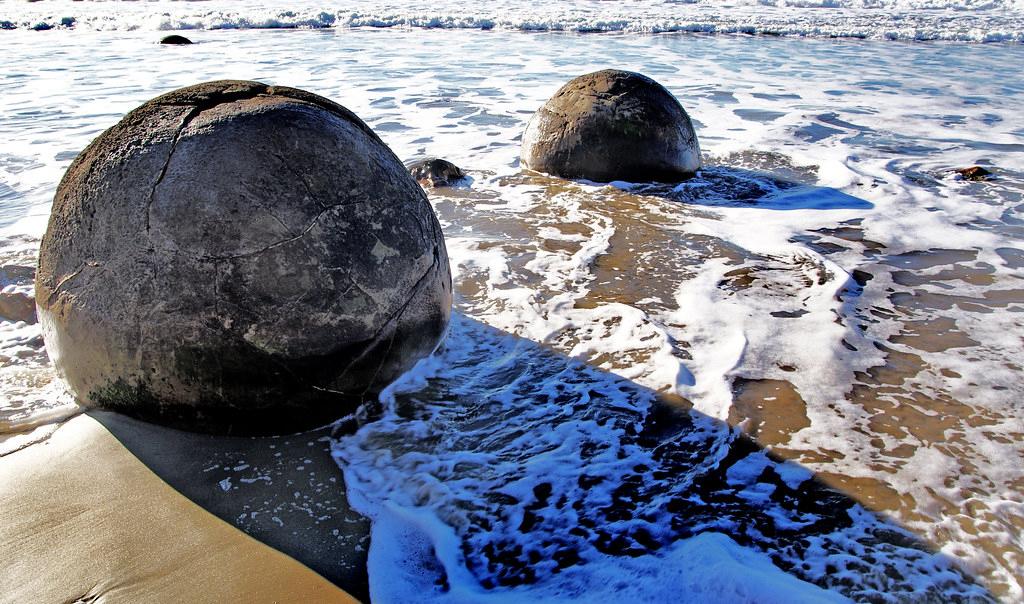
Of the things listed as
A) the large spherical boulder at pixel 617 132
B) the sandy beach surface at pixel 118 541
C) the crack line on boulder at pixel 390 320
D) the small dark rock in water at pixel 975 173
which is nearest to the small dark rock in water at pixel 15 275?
the sandy beach surface at pixel 118 541

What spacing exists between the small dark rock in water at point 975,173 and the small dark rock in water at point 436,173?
177 inches

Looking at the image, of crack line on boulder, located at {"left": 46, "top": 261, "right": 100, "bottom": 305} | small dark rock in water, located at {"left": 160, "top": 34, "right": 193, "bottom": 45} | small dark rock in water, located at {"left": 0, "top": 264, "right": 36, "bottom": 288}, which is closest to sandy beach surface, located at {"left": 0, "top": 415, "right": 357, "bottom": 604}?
crack line on boulder, located at {"left": 46, "top": 261, "right": 100, "bottom": 305}

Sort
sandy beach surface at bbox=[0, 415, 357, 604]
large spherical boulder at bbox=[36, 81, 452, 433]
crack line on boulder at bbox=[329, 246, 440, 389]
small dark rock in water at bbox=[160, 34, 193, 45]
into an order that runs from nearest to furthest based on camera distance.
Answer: sandy beach surface at bbox=[0, 415, 357, 604] < large spherical boulder at bbox=[36, 81, 452, 433] < crack line on boulder at bbox=[329, 246, 440, 389] < small dark rock in water at bbox=[160, 34, 193, 45]

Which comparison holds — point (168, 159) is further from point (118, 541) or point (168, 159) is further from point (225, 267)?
point (118, 541)

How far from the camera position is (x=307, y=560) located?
229 cm

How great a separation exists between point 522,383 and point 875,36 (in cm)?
1944

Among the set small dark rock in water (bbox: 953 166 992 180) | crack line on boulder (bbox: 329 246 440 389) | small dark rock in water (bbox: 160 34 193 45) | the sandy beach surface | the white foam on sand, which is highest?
small dark rock in water (bbox: 160 34 193 45)

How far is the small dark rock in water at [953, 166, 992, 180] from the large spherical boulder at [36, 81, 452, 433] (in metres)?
5.88

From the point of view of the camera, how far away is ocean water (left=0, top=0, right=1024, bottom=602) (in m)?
2.33

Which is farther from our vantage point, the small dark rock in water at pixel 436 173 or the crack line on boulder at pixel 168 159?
the small dark rock in water at pixel 436 173

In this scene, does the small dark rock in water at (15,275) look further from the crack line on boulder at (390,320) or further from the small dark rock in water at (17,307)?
the crack line on boulder at (390,320)

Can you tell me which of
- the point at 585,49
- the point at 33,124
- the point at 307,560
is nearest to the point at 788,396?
the point at 307,560

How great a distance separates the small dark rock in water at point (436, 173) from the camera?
644 cm

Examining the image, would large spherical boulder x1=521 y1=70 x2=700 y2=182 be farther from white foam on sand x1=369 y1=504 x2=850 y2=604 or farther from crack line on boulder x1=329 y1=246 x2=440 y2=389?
white foam on sand x1=369 y1=504 x2=850 y2=604
